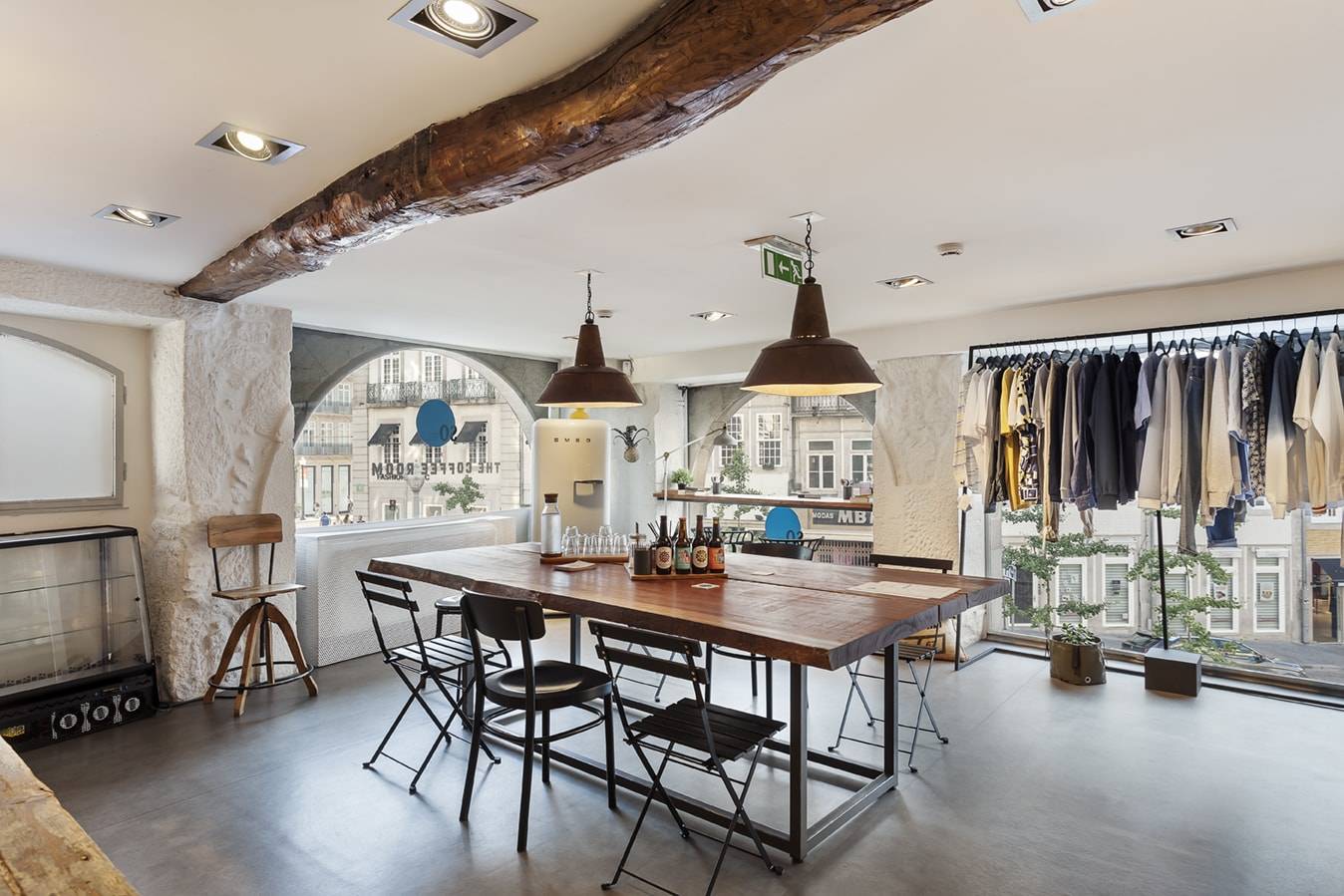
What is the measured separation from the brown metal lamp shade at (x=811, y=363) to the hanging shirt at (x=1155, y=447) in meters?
2.42

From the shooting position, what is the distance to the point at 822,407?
956 centimetres

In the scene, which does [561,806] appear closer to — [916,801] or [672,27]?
[916,801]

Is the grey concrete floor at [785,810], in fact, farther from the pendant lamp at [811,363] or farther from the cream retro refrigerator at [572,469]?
the cream retro refrigerator at [572,469]

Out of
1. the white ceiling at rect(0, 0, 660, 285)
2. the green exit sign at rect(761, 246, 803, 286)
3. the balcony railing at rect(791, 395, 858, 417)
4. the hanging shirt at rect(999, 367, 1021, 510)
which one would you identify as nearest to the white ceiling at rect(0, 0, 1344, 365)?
the white ceiling at rect(0, 0, 660, 285)

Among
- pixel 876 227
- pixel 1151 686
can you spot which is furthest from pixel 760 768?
pixel 1151 686

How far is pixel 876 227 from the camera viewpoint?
329 cm

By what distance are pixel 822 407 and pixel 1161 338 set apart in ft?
16.0

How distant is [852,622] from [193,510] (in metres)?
3.96

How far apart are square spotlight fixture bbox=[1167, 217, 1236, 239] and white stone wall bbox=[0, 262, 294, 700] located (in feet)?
16.8

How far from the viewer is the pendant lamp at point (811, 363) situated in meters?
2.82

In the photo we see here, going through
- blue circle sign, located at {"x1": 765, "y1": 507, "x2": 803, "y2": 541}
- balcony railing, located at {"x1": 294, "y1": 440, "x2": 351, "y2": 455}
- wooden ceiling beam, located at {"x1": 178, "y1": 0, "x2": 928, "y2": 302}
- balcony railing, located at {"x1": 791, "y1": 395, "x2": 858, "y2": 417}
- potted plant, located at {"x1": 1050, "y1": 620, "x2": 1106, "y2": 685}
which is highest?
wooden ceiling beam, located at {"x1": 178, "y1": 0, "x2": 928, "y2": 302}

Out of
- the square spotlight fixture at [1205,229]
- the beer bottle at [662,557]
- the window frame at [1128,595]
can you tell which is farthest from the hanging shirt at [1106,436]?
the beer bottle at [662,557]

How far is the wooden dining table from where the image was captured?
2.53 metres

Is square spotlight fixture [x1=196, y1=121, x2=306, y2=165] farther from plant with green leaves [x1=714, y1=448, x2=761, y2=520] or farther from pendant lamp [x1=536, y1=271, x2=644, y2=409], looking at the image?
plant with green leaves [x1=714, y1=448, x2=761, y2=520]
